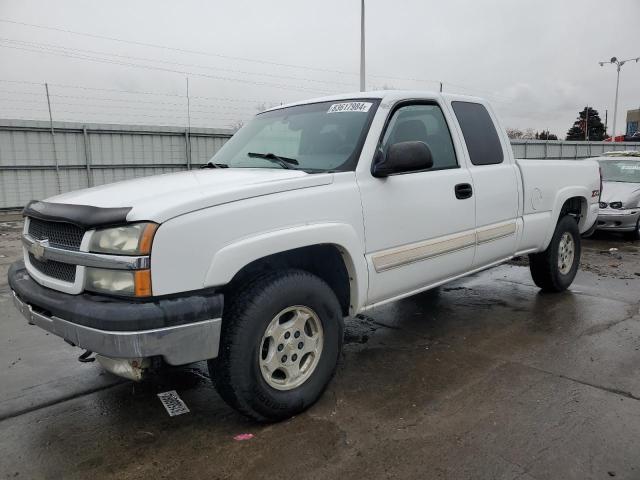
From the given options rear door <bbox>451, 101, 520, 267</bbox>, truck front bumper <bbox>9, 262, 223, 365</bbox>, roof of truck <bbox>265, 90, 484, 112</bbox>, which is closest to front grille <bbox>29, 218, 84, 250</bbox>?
truck front bumper <bbox>9, 262, 223, 365</bbox>

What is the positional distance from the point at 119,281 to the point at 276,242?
2.64 feet

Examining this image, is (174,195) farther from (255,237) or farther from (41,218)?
(41,218)

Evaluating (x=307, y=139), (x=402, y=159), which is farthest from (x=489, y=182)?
(x=307, y=139)

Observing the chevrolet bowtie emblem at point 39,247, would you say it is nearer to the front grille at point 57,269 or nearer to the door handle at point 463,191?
the front grille at point 57,269

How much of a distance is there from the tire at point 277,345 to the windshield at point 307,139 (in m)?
0.88

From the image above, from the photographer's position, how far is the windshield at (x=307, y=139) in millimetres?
3455

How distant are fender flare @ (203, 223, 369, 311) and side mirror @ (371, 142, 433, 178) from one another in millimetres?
469

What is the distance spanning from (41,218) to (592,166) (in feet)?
18.2

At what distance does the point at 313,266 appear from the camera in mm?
3330

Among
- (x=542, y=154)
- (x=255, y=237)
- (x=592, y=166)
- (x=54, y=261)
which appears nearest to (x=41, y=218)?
(x=54, y=261)

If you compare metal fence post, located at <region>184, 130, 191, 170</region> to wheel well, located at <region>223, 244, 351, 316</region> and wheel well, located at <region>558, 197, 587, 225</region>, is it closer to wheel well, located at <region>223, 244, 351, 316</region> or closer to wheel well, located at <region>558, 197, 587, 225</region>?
wheel well, located at <region>558, 197, 587, 225</region>

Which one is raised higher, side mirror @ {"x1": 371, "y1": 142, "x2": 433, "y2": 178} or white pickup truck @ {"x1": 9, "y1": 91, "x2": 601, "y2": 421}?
side mirror @ {"x1": 371, "y1": 142, "x2": 433, "y2": 178}

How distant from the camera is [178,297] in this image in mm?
2506

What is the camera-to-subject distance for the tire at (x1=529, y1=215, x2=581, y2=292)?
5.45 m
